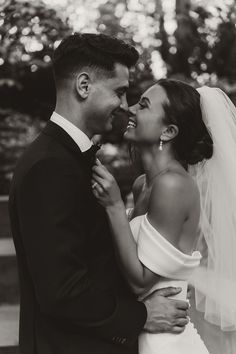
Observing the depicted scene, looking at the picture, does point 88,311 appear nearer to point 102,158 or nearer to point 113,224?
point 113,224

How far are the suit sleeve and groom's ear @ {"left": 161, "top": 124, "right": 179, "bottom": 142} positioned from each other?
74 centimetres

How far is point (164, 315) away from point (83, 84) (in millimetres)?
981

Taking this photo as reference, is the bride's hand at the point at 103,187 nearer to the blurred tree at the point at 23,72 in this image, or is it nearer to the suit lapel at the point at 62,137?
the suit lapel at the point at 62,137

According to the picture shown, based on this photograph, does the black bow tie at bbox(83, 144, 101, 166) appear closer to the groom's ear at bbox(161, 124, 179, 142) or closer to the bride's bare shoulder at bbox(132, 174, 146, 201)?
the groom's ear at bbox(161, 124, 179, 142)

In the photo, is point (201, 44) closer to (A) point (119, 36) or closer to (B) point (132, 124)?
(A) point (119, 36)

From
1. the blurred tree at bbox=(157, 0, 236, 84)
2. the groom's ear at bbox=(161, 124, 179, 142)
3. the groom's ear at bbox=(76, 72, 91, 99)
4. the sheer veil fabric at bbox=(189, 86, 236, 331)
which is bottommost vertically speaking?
the blurred tree at bbox=(157, 0, 236, 84)

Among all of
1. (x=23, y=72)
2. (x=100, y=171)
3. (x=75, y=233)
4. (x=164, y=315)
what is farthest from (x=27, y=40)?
(x=75, y=233)

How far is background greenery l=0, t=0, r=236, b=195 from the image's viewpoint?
5465mm

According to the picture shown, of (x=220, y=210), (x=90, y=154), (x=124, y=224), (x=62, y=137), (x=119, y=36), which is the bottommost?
(x=119, y=36)

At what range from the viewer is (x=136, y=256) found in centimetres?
257

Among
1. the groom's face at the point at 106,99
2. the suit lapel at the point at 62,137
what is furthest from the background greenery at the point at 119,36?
the suit lapel at the point at 62,137

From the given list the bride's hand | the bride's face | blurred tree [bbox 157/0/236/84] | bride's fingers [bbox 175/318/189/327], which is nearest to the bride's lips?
the bride's face

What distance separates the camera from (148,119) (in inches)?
113

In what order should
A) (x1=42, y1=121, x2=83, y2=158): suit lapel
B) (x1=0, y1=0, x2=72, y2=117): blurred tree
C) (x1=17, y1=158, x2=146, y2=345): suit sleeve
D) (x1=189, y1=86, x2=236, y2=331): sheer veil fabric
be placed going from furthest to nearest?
(x1=0, y1=0, x2=72, y2=117): blurred tree, (x1=189, y1=86, x2=236, y2=331): sheer veil fabric, (x1=42, y1=121, x2=83, y2=158): suit lapel, (x1=17, y1=158, x2=146, y2=345): suit sleeve
